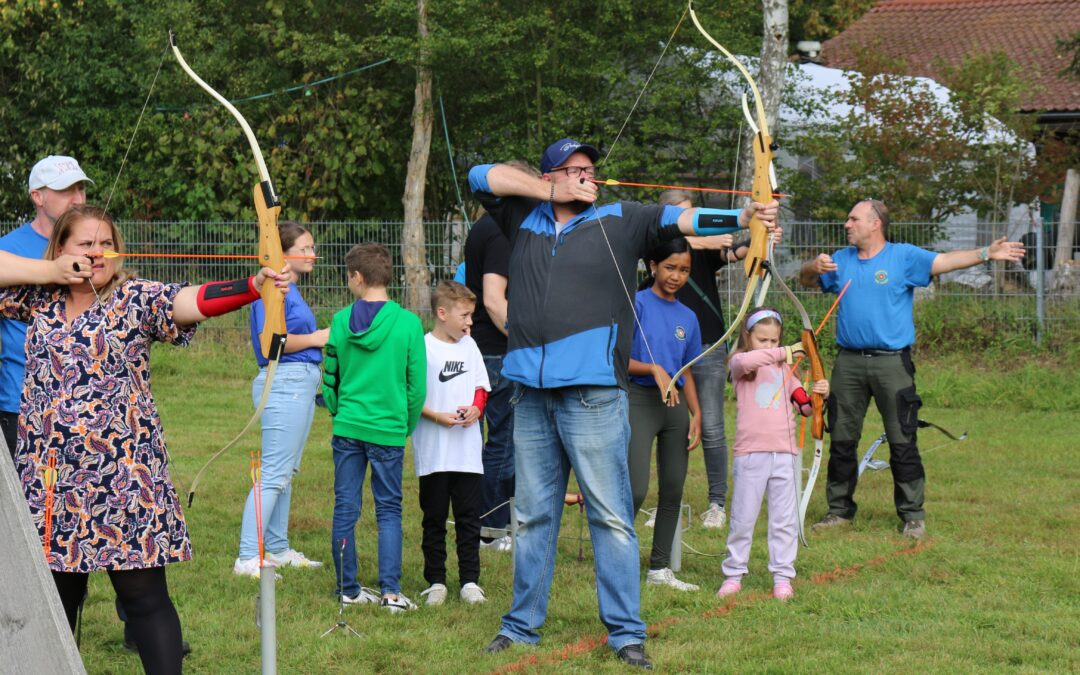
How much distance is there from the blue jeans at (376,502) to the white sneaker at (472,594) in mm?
295

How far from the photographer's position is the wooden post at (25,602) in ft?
11.1

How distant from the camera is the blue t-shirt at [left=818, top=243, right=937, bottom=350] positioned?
6934 millimetres

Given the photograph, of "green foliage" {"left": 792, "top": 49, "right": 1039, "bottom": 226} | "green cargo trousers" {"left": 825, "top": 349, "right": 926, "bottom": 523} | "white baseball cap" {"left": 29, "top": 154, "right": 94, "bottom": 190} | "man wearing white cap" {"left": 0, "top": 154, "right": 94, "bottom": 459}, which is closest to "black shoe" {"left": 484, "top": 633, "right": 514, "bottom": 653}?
"man wearing white cap" {"left": 0, "top": 154, "right": 94, "bottom": 459}

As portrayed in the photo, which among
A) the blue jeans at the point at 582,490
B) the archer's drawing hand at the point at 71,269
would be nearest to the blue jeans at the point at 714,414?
the blue jeans at the point at 582,490

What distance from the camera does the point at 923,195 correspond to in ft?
47.1

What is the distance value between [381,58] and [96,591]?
12240 mm

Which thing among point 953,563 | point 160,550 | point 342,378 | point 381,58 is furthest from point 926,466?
point 381,58

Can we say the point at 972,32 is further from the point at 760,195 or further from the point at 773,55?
the point at 760,195

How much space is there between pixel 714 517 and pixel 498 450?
128 cm

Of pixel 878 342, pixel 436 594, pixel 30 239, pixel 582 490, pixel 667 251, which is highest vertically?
pixel 30 239

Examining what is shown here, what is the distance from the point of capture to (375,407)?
5316 mm

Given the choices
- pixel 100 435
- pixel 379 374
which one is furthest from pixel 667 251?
pixel 100 435

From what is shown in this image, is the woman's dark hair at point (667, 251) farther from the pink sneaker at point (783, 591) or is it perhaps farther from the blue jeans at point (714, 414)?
the pink sneaker at point (783, 591)

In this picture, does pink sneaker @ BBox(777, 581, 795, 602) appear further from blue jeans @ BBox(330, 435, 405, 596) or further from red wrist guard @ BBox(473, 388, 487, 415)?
blue jeans @ BBox(330, 435, 405, 596)
